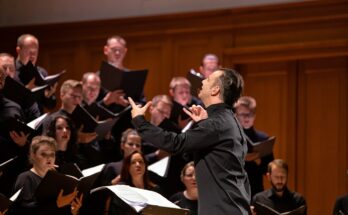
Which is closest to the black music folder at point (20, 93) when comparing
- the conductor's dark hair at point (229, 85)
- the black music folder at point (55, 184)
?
the black music folder at point (55, 184)

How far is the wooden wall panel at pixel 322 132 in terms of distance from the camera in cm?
879

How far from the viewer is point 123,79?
7645 mm

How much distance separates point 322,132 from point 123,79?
250 cm

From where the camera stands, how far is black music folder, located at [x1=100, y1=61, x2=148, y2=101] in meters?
7.56

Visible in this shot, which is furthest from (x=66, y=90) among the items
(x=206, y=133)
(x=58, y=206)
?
(x=206, y=133)

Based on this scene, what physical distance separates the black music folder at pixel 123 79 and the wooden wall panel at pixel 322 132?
7.18 feet

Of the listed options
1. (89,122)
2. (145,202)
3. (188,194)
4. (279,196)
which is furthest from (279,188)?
(145,202)

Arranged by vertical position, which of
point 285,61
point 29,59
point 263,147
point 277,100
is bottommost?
point 263,147

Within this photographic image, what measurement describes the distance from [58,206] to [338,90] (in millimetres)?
4204

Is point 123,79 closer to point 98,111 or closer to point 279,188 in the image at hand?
point 98,111

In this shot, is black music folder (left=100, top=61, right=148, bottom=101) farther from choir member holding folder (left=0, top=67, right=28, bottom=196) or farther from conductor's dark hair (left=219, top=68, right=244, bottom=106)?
conductor's dark hair (left=219, top=68, right=244, bottom=106)

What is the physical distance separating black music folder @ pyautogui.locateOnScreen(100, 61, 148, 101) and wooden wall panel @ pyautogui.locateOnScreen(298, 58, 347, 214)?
7.18 feet

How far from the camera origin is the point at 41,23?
415 inches

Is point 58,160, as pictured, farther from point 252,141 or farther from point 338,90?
point 338,90
